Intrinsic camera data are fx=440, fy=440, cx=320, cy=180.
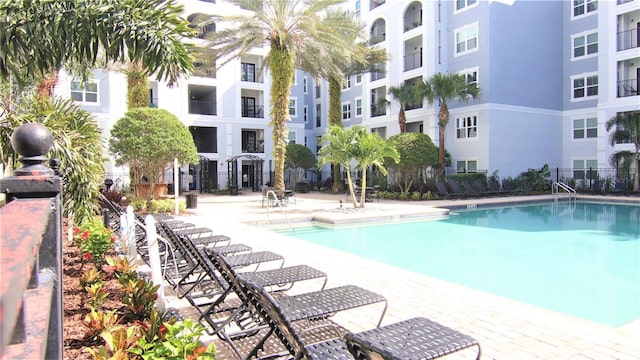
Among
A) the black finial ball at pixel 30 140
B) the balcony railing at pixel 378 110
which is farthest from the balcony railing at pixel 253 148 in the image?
the black finial ball at pixel 30 140

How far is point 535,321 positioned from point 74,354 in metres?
4.39

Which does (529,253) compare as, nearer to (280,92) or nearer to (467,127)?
(280,92)

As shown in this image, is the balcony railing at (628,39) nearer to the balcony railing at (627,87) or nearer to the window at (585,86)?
the balcony railing at (627,87)

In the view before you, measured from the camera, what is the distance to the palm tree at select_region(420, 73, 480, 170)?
24844mm

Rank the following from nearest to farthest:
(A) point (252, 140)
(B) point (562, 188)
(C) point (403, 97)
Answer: (B) point (562, 188) → (C) point (403, 97) → (A) point (252, 140)

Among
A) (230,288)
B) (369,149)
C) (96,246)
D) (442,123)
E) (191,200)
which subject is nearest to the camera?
(230,288)

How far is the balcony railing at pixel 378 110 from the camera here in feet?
108

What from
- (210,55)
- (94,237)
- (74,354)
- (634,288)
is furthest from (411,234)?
(210,55)

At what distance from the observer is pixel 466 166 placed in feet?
90.4

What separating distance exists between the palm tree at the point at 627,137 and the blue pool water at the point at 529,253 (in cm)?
691

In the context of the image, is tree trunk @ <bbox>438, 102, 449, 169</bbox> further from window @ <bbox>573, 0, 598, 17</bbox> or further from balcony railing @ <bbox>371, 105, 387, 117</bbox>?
window @ <bbox>573, 0, 598, 17</bbox>

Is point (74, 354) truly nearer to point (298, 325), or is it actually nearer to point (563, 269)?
point (298, 325)

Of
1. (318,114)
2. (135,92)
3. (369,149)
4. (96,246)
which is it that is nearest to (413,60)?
(318,114)

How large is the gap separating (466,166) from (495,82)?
5304 millimetres
